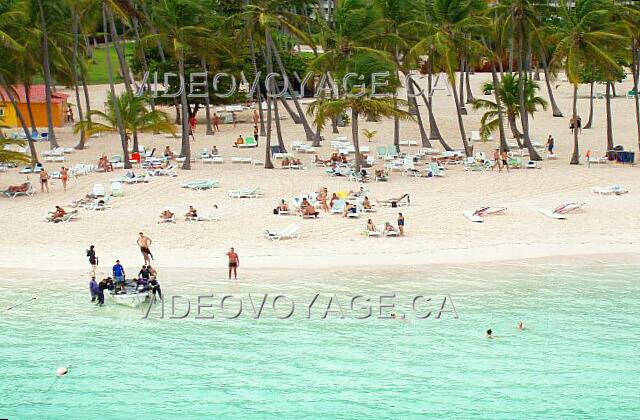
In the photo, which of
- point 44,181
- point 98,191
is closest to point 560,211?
point 98,191

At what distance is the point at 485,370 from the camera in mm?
21516

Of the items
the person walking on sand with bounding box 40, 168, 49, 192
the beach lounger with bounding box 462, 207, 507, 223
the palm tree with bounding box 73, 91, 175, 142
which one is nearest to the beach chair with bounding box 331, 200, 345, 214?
the beach lounger with bounding box 462, 207, 507, 223

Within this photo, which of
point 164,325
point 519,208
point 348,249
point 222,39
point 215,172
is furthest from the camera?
point 222,39

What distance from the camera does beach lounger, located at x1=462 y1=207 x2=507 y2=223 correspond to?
1264 inches

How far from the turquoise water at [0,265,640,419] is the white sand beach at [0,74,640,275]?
206 cm

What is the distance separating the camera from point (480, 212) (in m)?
32.4

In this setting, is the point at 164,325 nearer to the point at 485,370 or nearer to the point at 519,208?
the point at 485,370

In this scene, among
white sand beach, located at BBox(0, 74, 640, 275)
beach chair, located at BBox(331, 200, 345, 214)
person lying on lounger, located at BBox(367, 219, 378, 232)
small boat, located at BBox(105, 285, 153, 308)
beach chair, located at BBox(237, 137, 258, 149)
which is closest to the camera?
small boat, located at BBox(105, 285, 153, 308)

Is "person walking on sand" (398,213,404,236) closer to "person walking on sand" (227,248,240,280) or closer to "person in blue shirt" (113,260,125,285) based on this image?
"person walking on sand" (227,248,240,280)

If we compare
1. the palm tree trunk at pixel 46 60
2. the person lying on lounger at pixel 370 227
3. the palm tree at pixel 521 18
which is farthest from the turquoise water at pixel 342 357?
the palm tree trunk at pixel 46 60

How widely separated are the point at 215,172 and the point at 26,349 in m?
18.3

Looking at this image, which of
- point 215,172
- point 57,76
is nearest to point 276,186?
point 215,172

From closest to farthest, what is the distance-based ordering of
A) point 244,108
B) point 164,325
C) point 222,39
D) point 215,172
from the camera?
point 164,325
point 215,172
point 222,39
point 244,108

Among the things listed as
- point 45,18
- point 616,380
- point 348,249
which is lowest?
point 616,380
